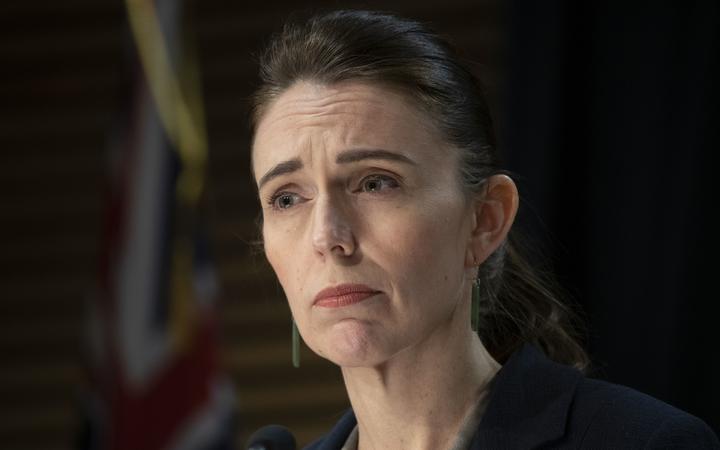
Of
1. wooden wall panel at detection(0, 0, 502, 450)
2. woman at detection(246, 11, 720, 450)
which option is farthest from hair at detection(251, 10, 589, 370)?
wooden wall panel at detection(0, 0, 502, 450)

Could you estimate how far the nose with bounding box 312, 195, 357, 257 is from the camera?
177cm

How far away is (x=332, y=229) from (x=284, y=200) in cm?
16

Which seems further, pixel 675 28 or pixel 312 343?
→ pixel 675 28

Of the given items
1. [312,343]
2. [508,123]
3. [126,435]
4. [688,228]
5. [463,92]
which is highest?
[463,92]

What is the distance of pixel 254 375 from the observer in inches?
208

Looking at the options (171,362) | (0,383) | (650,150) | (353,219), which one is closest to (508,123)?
(650,150)

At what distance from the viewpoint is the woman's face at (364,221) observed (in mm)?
1786

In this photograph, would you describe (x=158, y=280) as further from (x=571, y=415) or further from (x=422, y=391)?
(x=571, y=415)

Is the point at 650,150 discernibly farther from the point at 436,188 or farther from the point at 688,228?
the point at 436,188

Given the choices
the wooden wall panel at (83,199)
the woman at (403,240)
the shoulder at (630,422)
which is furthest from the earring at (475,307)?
the wooden wall panel at (83,199)

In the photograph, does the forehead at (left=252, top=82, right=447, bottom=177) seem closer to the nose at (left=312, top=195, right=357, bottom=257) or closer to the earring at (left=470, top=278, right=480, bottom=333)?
the nose at (left=312, top=195, right=357, bottom=257)

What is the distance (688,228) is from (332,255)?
2308 millimetres

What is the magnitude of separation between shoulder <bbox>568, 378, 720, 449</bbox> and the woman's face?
266 millimetres

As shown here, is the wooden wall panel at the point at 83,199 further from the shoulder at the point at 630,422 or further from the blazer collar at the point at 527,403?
the shoulder at the point at 630,422
